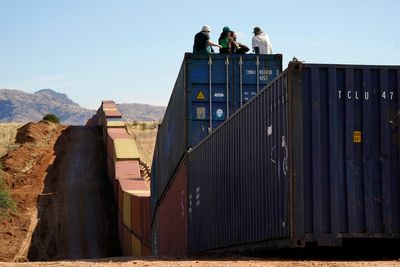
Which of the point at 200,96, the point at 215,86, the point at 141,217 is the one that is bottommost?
the point at 141,217

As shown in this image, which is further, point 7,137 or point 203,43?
point 7,137

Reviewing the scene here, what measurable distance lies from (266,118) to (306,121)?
1.13 m

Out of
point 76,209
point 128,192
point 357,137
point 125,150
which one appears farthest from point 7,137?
point 357,137

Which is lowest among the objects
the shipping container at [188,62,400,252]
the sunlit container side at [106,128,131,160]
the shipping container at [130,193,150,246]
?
the shipping container at [130,193,150,246]

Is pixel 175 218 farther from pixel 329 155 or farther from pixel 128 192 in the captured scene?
pixel 128 192

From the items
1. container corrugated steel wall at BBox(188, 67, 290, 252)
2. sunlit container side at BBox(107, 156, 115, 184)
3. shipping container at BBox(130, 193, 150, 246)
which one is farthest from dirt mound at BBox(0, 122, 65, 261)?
container corrugated steel wall at BBox(188, 67, 290, 252)

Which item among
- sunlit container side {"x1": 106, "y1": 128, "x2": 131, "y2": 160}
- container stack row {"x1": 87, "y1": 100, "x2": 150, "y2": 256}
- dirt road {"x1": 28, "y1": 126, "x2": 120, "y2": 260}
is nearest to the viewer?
container stack row {"x1": 87, "y1": 100, "x2": 150, "y2": 256}

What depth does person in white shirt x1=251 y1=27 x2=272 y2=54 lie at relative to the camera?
22297 mm

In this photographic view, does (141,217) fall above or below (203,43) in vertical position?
below

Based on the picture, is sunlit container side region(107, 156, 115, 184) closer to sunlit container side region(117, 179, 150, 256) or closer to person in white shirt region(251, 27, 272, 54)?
sunlit container side region(117, 179, 150, 256)

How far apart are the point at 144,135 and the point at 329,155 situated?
63.7 m

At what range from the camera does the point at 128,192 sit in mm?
38500

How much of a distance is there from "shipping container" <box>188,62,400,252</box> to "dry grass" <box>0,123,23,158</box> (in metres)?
53.8

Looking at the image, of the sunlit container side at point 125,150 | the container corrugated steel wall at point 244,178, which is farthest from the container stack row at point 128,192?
the container corrugated steel wall at point 244,178
